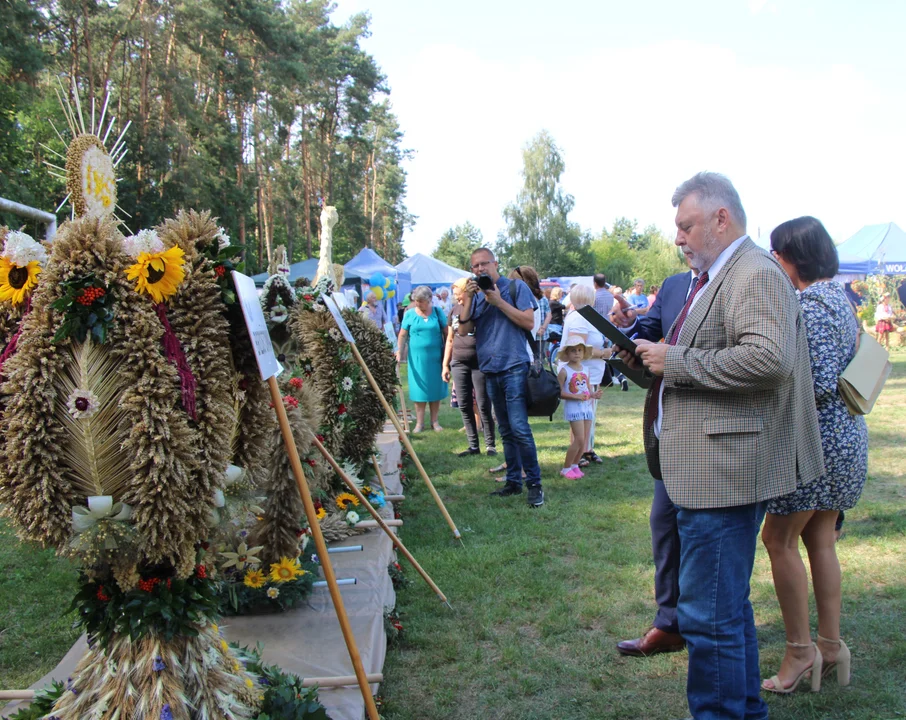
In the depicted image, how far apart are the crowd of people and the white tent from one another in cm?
1981

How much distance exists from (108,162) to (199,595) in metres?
1.44

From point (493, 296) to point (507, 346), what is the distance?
49cm

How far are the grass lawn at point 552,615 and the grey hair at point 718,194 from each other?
2.01 meters

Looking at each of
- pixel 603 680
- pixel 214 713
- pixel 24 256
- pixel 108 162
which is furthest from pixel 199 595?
pixel 603 680

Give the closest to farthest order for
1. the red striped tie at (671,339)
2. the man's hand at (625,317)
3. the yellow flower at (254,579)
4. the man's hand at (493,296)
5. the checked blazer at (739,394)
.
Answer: the checked blazer at (739,394) < the red striped tie at (671,339) < the yellow flower at (254,579) < the man's hand at (625,317) < the man's hand at (493,296)

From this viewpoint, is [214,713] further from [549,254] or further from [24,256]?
[549,254]

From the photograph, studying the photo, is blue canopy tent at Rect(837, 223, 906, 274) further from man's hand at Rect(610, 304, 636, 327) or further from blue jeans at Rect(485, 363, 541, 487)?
man's hand at Rect(610, 304, 636, 327)

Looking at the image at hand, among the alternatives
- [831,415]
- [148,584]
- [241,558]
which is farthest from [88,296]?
[831,415]

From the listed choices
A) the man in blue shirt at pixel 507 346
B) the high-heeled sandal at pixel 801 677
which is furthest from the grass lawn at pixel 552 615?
the man in blue shirt at pixel 507 346

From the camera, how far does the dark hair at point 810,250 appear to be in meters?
2.99

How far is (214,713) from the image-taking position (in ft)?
7.18

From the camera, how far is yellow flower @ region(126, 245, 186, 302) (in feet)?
6.55

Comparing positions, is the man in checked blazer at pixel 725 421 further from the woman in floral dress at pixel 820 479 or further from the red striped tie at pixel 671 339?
the woman in floral dress at pixel 820 479

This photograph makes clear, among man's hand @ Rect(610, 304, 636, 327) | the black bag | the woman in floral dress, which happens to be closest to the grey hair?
the woman in floral dress
